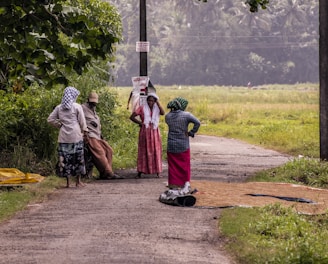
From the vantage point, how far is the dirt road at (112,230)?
396 inches

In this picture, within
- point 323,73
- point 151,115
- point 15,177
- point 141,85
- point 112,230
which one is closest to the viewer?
point 112,230

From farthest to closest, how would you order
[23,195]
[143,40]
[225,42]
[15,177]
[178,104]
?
[225,42], [143,40], [15,177], [178,104], [23,195]

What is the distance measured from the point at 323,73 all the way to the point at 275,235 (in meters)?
9.48

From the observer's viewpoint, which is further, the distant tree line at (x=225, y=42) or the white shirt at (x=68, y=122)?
the distant tree line at (x=225, y=42)

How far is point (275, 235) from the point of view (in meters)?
11.3

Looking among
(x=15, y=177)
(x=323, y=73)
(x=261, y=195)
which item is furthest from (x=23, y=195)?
(x=323, y=73)

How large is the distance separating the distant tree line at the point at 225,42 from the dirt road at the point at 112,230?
75.1 meters

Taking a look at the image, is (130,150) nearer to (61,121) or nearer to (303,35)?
(61,121)

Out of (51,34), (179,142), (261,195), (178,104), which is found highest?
(51,34)

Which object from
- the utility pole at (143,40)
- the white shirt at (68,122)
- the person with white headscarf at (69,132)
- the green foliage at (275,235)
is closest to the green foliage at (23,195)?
the person with white headscarf at (69,132)

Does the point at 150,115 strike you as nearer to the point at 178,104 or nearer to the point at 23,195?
the point at 178,104

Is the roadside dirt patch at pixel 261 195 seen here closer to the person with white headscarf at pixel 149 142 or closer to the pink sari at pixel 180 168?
the pink sari at pixel 180 168

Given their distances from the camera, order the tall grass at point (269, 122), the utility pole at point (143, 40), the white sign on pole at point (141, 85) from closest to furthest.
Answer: the white sign on pole at point (141, 85)
the utility pole at point (143, 40)
the tall grass at point (269, 122)

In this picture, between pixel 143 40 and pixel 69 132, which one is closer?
pixel 69 132
